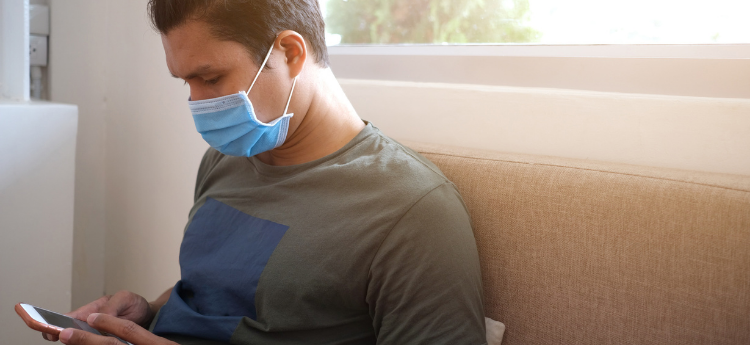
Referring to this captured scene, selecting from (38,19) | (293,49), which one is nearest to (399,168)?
(293,49)

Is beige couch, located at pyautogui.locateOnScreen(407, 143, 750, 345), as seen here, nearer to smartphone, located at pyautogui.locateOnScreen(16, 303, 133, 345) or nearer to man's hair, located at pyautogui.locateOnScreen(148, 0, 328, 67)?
man's hair, located at pyautogui.locateOnScreen(148, 0, 328, 67)

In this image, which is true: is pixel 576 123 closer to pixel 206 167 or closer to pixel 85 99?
pixel 206 167

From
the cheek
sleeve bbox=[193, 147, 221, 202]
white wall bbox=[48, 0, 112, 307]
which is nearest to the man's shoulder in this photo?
the cheek

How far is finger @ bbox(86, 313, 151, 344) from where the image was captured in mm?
858

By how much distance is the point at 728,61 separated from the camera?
2.76 feet

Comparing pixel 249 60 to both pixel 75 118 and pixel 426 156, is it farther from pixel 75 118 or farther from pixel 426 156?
pixel 75 118

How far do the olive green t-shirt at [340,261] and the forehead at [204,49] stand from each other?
214mm

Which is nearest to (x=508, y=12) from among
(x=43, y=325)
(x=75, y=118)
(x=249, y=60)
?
(x=249, y=60)

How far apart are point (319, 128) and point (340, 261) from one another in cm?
28

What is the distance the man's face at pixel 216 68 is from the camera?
890mm

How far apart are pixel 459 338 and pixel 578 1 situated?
2.47 ft

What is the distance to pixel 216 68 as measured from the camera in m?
0.90

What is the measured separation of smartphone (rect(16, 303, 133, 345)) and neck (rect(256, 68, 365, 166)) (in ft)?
1.43

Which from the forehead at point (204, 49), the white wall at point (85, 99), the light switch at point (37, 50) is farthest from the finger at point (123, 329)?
the light switch at point (37, 50)
